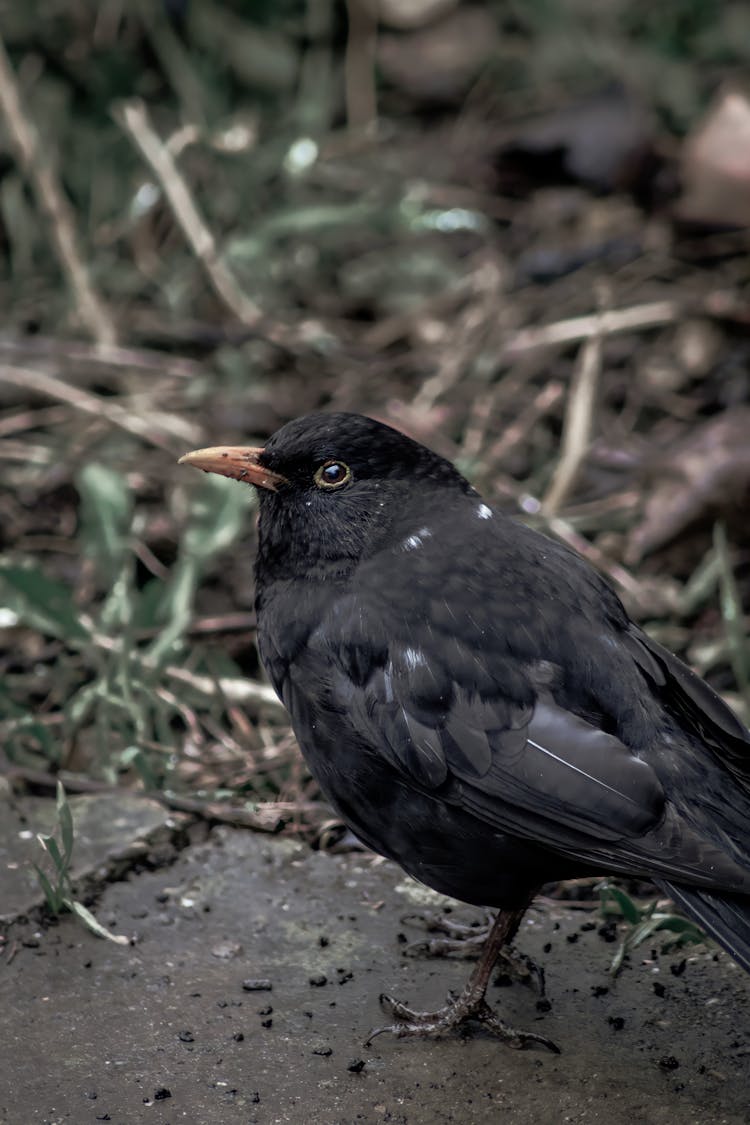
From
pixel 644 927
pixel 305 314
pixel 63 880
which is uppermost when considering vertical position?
pixel 305 314

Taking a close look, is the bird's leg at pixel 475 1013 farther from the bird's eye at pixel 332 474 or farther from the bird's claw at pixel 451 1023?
the bird's eye at pixel 332 474

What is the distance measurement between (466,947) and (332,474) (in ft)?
3.53

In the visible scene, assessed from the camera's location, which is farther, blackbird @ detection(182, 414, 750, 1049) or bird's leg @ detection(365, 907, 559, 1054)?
bird's leg @ detection(365, 907, 559, 1054)

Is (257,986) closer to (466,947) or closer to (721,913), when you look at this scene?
(466,947)

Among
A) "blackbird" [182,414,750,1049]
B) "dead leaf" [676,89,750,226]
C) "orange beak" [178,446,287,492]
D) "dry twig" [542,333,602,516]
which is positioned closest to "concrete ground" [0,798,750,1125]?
"blackbird" [182,414,750,1049]

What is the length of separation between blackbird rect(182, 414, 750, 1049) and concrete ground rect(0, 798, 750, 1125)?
143mm

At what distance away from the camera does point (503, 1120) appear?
8.46 ft

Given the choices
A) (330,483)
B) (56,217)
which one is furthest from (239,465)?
(56,217)

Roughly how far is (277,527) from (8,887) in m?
0.99

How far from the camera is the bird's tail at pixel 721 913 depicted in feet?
8.41

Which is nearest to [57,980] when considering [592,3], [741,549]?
[741,549]

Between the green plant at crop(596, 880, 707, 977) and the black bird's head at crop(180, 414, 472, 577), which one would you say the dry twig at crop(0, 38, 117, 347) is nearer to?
the black bird's head at crop(180, 414, 472, 577)

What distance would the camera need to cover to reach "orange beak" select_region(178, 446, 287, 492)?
332 centimetres

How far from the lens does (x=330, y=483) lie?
10.8 ft
